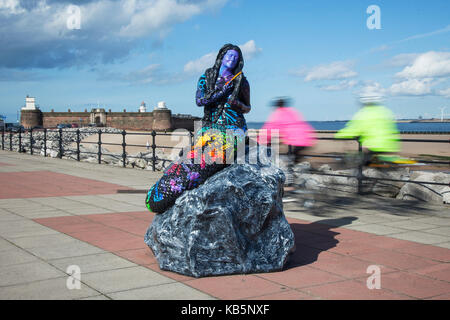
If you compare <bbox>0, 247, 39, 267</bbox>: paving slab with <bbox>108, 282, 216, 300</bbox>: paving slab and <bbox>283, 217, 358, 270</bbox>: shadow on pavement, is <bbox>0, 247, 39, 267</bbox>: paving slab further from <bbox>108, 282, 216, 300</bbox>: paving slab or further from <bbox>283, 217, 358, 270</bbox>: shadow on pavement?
<bbox>283, 217, 358, 270</bbox>: shadow on pavement

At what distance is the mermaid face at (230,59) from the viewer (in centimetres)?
525

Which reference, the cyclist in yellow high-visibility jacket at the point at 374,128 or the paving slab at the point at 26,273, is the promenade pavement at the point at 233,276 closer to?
the paving slab at the point at 26,273

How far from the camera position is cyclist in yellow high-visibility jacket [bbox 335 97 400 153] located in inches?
320

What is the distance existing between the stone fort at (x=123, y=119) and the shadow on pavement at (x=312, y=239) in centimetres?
8820

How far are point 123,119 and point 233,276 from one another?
10071 centimetres

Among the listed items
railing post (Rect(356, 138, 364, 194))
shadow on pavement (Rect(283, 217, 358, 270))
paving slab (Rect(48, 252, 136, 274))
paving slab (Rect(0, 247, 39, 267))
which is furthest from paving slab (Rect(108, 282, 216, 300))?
railing post (Rect(356, 138, 364, 194))

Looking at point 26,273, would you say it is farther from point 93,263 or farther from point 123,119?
point 123,119

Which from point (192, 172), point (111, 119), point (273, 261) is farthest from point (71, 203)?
point (111, 119)

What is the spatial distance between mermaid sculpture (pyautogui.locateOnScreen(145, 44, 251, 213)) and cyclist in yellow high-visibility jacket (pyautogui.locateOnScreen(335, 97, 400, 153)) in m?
3.49

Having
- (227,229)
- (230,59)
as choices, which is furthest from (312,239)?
(230,59)

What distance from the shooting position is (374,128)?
820cm

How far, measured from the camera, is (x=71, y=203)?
884 centimetres

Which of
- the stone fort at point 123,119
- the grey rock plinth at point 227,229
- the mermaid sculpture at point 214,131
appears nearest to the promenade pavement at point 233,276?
the grey rock plinth at point 227,229
